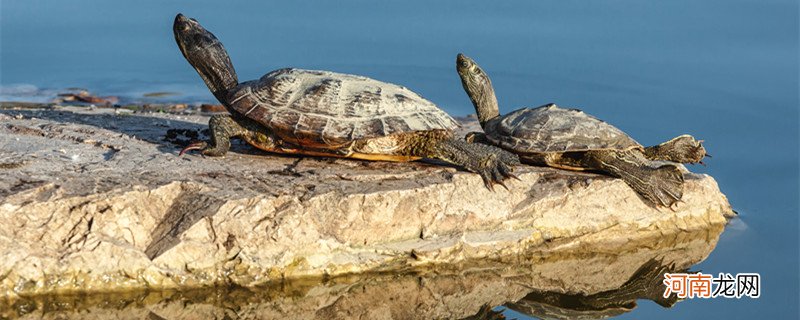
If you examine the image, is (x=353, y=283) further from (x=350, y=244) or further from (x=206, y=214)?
(x=206, y=214)

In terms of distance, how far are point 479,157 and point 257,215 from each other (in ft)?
4.35

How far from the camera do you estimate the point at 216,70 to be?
674 cm

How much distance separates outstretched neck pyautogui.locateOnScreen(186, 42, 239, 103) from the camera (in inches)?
265

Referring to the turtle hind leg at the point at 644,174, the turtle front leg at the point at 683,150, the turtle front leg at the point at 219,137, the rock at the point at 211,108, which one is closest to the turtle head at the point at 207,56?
the turtle front leg at the point at 219,137

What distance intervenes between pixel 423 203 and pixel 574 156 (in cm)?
111

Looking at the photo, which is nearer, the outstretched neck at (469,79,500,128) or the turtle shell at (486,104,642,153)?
the turtle shell at (486,104,642,153)

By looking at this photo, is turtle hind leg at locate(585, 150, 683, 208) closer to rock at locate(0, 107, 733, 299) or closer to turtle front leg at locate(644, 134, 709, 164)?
rock at locate(0, 107, 733, 299)

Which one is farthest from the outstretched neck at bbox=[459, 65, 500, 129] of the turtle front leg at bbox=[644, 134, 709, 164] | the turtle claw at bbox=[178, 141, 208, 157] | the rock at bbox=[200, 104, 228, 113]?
the rock at bbox=[200, 104, 228, 113]

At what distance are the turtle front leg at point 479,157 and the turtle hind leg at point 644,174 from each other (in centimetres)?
51

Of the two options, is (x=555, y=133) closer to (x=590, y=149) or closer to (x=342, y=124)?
(x=590, y=149)

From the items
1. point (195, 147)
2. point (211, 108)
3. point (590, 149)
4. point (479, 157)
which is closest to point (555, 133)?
point (590, 149)

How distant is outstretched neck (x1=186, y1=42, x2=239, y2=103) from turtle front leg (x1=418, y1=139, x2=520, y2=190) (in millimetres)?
1252

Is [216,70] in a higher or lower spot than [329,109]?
higher

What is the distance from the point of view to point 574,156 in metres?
6.54
